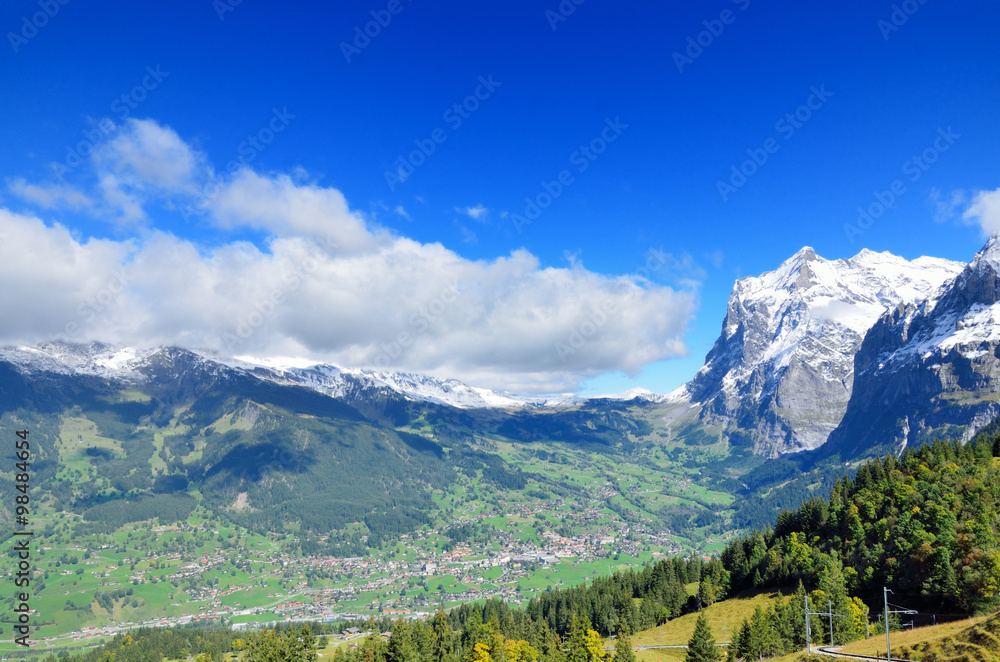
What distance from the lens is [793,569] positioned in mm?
118938

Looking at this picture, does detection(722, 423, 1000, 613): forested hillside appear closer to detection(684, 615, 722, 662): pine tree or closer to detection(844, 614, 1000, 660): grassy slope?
detection(844, 614, 1000, 660): grassy slope

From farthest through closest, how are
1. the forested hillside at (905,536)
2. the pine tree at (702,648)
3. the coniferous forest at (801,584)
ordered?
1. the coniferous forest at (801,584)
2. the forested hillside at (905,536)
3. the pine tree at (702,648)

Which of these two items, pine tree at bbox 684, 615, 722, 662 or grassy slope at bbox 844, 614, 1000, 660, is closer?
grassy slope at bbox 844, 614, 1000, 660

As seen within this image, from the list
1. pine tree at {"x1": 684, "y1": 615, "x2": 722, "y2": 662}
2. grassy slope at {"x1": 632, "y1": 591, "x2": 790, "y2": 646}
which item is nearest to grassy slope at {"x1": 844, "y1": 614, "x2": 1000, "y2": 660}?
pine tree at {"x1": 684, "y1": 615, "x2": 722, "y2": 662}

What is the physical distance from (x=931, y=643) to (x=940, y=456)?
86.6 metres

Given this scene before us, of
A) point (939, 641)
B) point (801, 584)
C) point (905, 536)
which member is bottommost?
point (801, 584)

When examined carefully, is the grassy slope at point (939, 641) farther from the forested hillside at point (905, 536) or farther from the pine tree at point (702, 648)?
the forested hillside at point (905, 536)

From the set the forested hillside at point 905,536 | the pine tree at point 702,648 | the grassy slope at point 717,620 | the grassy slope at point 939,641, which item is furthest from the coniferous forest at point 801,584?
the grassy slope at point 939,641

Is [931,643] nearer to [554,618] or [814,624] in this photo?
[814,624]

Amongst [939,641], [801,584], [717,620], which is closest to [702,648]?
[939,641]

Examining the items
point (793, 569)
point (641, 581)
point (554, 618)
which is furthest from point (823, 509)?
point (554, 618)

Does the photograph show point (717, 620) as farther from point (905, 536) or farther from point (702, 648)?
point (702, 648)

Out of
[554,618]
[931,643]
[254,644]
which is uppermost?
[931,643]

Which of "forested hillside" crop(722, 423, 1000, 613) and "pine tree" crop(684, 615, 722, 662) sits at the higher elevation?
"forested hillside" crop(722, 423, 1000, 613)
